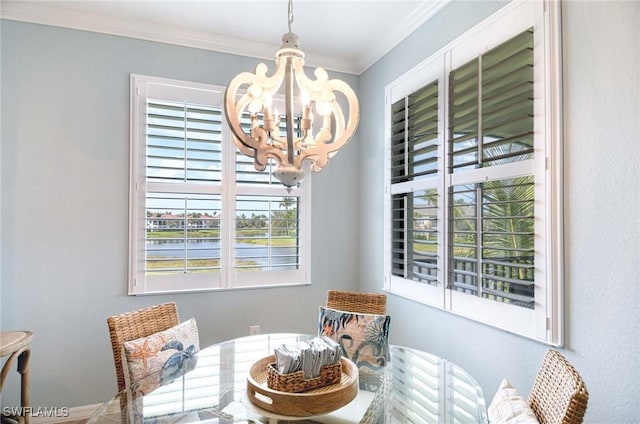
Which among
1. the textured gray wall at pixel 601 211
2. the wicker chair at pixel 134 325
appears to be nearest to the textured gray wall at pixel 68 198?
the wicker chair at pixel 134 325

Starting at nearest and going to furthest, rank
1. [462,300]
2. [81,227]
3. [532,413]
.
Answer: [532,413] → [462,300] → [81,227]

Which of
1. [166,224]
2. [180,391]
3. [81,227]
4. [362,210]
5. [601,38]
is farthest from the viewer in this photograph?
[362,210]

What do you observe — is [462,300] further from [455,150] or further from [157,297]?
[157,297]

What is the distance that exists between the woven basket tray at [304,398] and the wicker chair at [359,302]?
102 centimetres

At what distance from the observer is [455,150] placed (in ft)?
6.86

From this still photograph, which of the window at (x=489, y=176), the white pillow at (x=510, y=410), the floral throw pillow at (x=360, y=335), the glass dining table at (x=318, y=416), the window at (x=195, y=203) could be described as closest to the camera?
the white pillow at (x=510, y=410)

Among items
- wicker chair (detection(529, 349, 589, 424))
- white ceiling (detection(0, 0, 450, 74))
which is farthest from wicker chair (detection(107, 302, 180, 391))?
white ceiling (detection(0, 0, 450, 74))

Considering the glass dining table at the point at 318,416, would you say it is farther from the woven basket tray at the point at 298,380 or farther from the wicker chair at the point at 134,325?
the wicker chair at the point at 134,325

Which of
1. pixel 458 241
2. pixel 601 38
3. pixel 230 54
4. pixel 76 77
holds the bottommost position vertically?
pixel 458 241

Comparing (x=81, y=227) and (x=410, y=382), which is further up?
(x=81, y=227)

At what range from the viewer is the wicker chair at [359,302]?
2357 mm

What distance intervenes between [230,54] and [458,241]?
2260 millimetres

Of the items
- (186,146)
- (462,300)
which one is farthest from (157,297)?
(462,300)

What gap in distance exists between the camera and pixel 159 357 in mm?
1813
